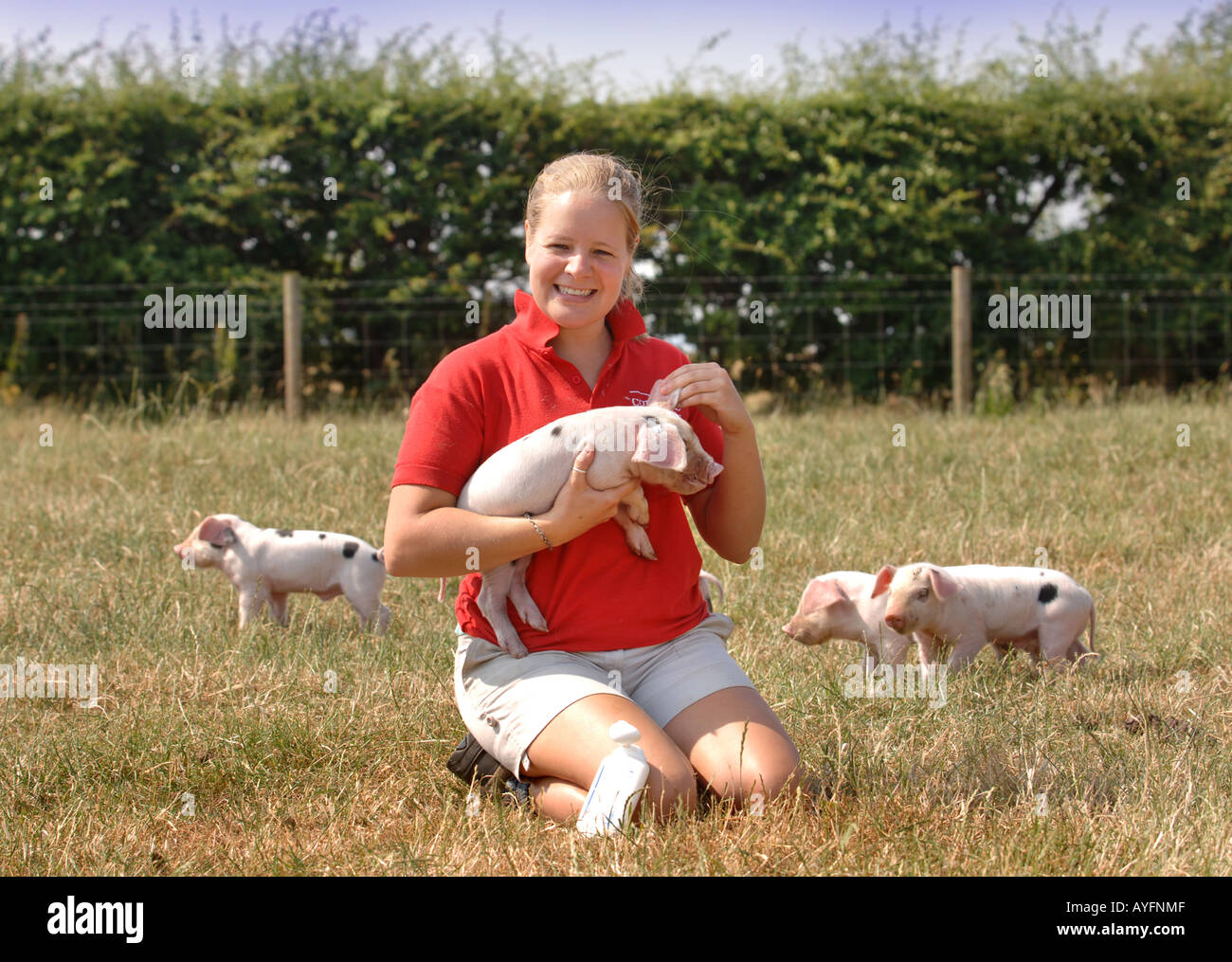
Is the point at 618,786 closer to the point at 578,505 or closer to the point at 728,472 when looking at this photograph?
the point at 578,505

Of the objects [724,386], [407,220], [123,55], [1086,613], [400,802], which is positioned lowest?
[400,802]

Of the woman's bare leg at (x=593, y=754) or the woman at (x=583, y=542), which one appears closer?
the woman's bare leg at (x=593, y=754)

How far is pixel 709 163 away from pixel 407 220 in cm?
259

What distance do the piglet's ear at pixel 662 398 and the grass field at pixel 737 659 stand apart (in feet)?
3.21

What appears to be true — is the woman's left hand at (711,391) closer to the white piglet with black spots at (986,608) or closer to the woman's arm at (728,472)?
the woman's arm at (728,472)

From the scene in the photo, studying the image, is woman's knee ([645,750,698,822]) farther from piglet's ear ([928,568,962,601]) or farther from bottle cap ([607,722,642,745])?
piglet's ear ([928,568,962,601])

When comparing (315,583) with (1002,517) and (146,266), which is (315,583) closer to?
(1002,517)

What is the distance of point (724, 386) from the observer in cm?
284

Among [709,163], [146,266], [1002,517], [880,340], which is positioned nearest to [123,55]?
[146,266]

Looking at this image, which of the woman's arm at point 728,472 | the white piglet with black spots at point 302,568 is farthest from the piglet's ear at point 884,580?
the white piglet with black spots at point 302,568

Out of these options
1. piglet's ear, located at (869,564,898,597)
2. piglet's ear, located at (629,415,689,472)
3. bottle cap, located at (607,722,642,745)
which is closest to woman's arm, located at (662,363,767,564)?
piglet's ear, located at (629,415,689,472)

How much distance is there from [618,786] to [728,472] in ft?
2.99

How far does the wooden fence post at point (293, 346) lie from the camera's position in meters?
8.64

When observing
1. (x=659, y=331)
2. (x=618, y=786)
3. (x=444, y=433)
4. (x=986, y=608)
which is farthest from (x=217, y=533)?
(x=659, y=331)
